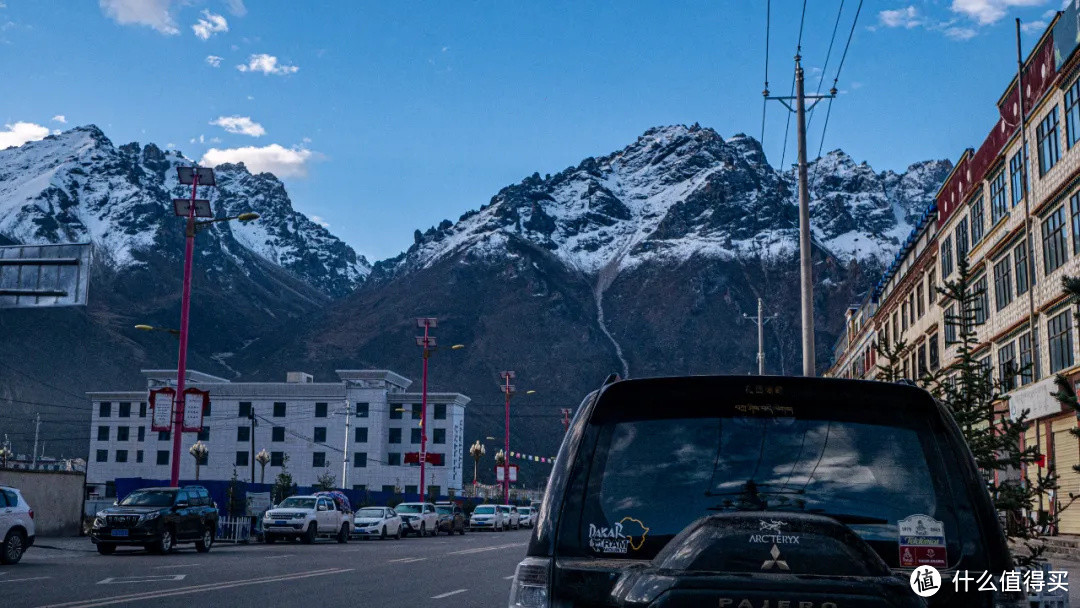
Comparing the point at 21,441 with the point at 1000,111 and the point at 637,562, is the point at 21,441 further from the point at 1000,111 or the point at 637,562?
the point at 637,562

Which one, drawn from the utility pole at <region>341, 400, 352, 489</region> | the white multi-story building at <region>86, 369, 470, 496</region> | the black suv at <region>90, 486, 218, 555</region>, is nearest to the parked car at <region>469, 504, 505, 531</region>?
the black suv at <region>90, 486, 218, 555</region>

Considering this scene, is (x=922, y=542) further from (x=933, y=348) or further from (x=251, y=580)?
(x=933, y=348)

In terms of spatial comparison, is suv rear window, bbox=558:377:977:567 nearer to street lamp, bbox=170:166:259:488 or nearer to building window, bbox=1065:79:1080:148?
street lamp, bbox=170:166:259:488

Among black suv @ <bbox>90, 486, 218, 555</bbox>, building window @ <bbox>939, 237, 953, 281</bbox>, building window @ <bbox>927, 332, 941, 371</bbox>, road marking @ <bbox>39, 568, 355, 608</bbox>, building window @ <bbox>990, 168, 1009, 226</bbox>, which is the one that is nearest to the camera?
road marking @ <bbox>39, 568, 355, 608</bbox>

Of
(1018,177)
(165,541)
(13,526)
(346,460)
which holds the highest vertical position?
(1018,177)

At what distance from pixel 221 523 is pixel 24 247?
16.4m

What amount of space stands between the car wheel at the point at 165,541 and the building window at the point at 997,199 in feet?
93.4

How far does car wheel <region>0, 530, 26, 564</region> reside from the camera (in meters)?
20.7

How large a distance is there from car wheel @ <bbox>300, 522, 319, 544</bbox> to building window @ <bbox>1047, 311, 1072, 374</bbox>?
24.0 m

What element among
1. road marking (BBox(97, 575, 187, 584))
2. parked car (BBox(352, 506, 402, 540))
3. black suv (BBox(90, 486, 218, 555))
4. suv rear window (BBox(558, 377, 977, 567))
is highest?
suv rear window (BBox(558, 377, 977, 567))

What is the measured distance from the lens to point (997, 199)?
37719 millimetres

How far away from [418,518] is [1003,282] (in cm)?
2833

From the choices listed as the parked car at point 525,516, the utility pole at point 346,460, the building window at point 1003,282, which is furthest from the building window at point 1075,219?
the utility pole at point 346,460

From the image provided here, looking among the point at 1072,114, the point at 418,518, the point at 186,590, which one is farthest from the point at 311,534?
the point at 1072,114
